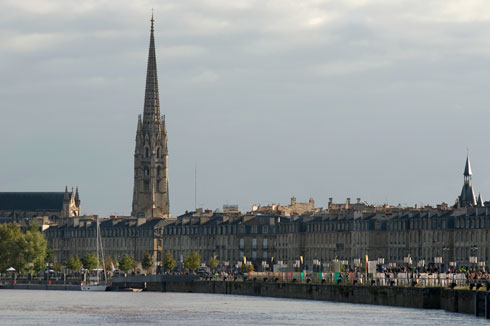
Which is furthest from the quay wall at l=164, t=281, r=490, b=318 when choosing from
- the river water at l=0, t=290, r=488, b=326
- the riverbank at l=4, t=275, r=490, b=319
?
the river water at l=0, t=290, r=488, b=326

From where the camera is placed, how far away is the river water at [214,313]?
364 feet

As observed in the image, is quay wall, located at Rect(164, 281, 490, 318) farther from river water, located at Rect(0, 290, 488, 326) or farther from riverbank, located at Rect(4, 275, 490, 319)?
river water, located at Rect(0, 290, 488, 326)

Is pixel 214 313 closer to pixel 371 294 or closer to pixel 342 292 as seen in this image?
pixel 371 294

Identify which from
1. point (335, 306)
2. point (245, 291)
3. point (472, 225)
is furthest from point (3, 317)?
point (472, 225)

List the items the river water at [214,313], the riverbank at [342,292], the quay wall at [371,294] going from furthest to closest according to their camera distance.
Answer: the river water at [214,313]
the riverbank at [342,292]
the quay wall at [371,294]

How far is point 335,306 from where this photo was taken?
13262 cm

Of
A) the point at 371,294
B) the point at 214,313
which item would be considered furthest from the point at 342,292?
the point at 214,313

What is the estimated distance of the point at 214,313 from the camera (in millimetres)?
125312

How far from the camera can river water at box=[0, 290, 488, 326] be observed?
111 meters

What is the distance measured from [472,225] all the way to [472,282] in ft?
276

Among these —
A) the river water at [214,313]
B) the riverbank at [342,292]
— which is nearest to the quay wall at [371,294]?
the riverbank at [342,292]

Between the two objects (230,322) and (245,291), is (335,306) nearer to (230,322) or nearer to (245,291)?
(230,322)

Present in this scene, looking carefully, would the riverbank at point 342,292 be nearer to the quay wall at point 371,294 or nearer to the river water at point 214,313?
the quay wall at point 371,294

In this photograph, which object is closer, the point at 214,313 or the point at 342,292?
the point at 214,313
